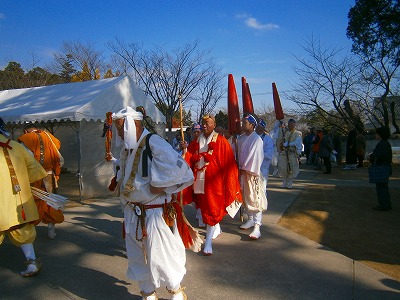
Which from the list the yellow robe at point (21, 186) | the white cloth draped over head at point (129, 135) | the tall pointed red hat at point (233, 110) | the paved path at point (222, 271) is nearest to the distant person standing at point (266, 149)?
the tall pointed red hat at point (233, 110)

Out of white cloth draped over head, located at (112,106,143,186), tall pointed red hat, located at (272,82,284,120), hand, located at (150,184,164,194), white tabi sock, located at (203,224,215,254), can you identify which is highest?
tall pointed red hat, located at (272,82,284,120)

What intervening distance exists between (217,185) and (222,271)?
110 cm

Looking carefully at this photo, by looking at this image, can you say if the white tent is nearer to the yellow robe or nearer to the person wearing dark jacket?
the yellow robe

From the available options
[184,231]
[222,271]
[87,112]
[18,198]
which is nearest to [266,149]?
[222,271]

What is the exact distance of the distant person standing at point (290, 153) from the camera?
30.4 feet

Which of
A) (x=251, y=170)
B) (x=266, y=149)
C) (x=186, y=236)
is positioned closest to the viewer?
(x=186, y=236)

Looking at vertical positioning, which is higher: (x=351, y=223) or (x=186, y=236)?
(x=186, y=236)

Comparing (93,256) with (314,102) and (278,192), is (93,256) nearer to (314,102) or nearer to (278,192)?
(278,192)

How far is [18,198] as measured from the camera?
364 cm

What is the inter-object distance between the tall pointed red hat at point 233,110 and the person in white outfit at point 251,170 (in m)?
0.62

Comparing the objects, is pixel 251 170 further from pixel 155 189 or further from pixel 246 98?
pixel 155 189

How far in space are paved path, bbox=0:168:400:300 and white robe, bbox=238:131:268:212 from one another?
55 centimetres

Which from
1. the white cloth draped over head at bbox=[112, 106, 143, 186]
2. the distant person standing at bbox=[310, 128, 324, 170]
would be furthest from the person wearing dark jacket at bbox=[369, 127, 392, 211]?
the distant person standing at bbox=[310, 128, 324, 170]

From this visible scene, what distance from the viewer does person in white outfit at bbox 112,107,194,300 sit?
290cm
